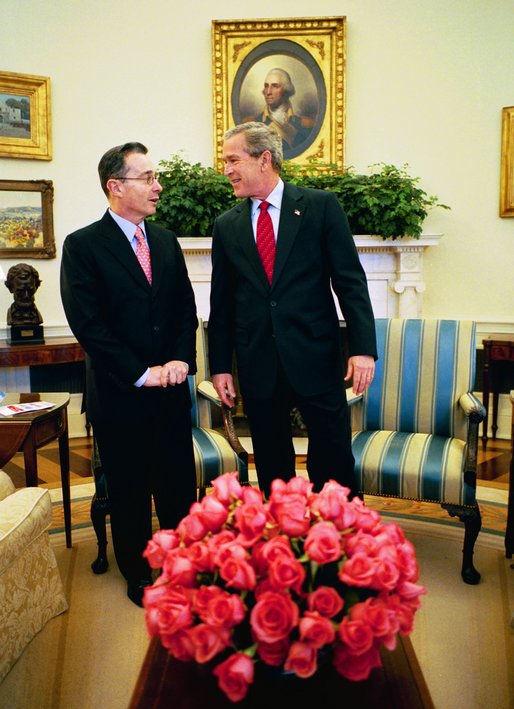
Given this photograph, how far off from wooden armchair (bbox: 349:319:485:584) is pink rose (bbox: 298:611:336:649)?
1720 mm

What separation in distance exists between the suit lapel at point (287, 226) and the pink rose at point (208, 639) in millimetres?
1518

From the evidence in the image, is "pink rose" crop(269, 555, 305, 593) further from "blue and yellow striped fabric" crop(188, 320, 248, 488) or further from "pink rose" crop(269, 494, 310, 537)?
"blue and yellow striped fabric" crop(188, 320, 248, 488)

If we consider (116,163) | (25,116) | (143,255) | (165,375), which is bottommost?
(165,375)

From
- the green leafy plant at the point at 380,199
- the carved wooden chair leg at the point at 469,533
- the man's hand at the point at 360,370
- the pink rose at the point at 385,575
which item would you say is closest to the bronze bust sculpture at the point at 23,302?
the green leafy plant at the point at 380,199

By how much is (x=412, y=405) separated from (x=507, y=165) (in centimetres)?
311

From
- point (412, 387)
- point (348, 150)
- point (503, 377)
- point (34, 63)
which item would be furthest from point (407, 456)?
point (34, 63)

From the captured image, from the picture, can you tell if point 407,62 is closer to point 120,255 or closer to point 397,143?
point 397,143

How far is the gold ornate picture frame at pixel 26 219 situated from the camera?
17.7 feet

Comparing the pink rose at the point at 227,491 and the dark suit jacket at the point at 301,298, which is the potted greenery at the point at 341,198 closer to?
the dark suit jacket at the point at 301,298

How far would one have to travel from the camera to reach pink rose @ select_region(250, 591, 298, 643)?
41.4 inches

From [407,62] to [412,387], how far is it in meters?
3.55

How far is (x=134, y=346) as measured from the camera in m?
2.42

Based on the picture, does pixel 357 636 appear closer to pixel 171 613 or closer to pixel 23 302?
pixel 171 613

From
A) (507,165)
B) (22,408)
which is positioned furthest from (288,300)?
(507,165)
